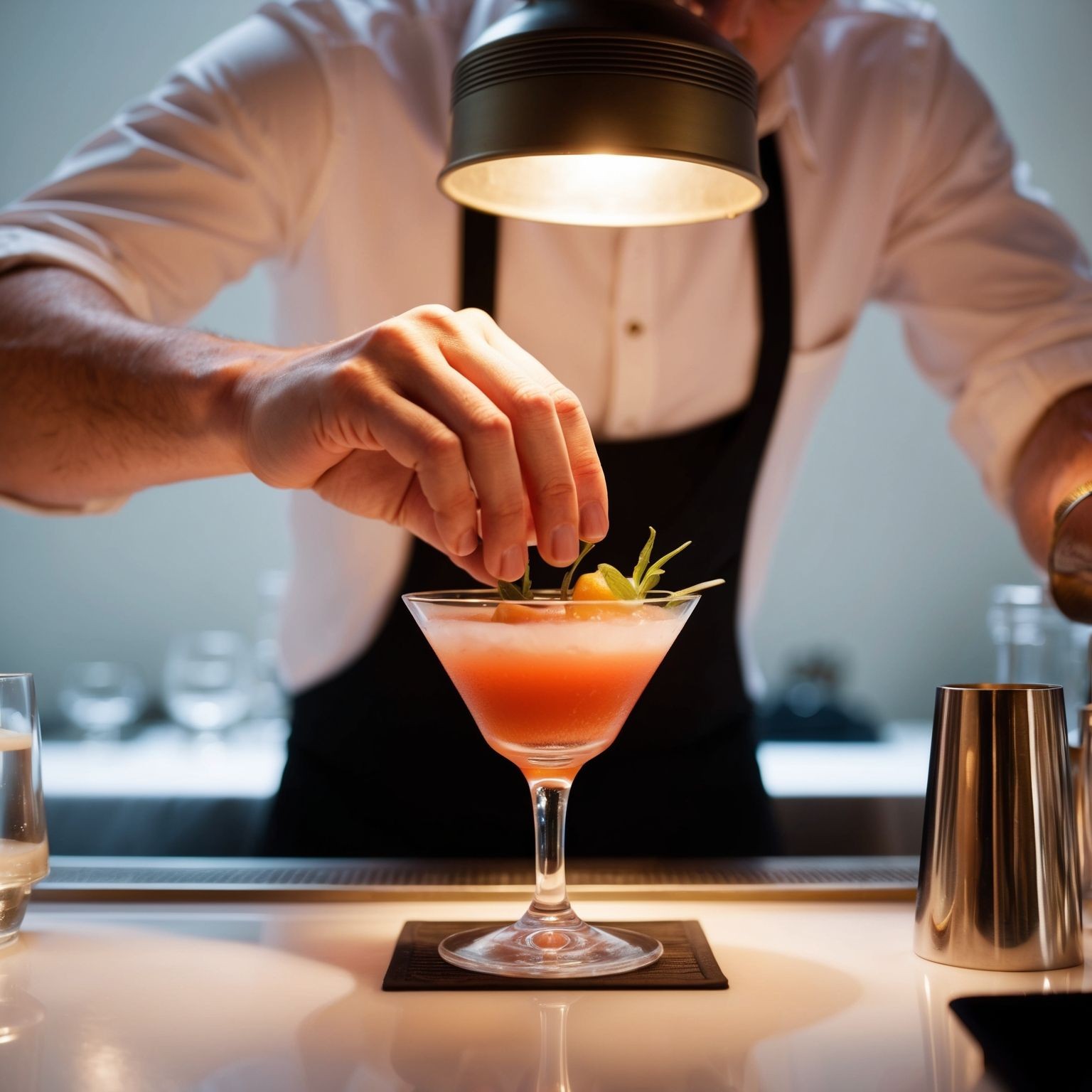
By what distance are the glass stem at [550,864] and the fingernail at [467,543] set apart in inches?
8.4

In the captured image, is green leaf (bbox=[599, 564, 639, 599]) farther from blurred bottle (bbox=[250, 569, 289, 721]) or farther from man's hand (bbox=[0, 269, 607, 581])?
blurred bottle (bbox=[250, 569, 289, 721])

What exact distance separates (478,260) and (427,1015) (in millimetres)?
1061

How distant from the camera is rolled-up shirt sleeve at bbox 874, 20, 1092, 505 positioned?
1.70 m

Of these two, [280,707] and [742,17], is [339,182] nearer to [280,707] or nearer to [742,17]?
[742,17]

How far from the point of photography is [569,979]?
0.92 metres

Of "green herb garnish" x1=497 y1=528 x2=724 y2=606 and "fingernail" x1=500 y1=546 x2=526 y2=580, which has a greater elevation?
"fingernail" x1=500 y1=546 x2=526 y2=580

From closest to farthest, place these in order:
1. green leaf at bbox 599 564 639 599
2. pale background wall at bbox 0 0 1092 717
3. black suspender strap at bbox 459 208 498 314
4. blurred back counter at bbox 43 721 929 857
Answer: green leaf at bbox 599 564 639 599 < black suspender strap at bbox 459 208 498 314 < blurred back counter at bbox 43 721 929 857 < pale background wall at bbox 0 0 1092 717

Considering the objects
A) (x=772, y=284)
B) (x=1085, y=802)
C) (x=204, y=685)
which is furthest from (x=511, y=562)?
(x=204, y=685)

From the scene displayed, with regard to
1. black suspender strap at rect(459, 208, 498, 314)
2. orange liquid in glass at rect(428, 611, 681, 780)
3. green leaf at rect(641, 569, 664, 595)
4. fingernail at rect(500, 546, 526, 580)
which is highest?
black suspender strap at rect(459, 208, 498, 314)

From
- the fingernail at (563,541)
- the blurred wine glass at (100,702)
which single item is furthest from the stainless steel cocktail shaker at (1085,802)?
the blurred wine glass at (100,702)

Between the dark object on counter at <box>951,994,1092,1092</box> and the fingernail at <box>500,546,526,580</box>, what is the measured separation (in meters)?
0.44

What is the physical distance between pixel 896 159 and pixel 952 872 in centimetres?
116

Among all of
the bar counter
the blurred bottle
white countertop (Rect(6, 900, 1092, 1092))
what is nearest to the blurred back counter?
the blurred bottle

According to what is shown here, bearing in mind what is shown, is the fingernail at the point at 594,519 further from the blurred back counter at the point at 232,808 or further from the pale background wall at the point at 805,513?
the pale background wall at the point at 805,513
